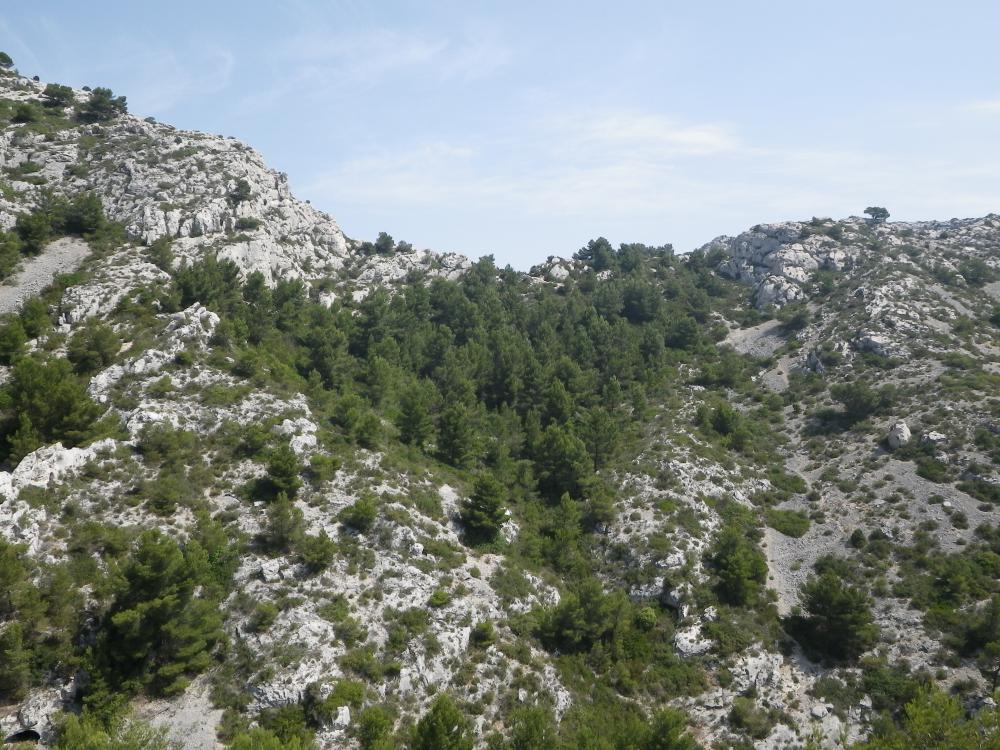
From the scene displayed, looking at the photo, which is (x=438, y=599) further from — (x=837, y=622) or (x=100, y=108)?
(x=100, y=108)

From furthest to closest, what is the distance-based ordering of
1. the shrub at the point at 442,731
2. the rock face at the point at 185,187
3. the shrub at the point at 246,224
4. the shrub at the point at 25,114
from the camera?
the shrub at the point at 246,224
the shrub at the point at 25,114
the rock face at the point at 185,187
the shrub at the point at 442,731

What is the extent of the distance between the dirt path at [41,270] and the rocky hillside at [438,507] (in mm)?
350

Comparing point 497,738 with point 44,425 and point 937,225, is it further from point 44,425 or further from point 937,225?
point 937,225

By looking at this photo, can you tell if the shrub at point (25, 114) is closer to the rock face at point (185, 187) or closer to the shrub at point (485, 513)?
the rock face at point (185, 187)

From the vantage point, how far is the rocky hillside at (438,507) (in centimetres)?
3056

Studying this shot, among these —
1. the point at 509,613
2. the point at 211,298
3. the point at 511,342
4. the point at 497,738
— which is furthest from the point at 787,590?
the point at 211,298

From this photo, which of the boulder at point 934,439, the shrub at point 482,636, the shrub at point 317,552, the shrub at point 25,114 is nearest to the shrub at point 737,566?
the shrub at point 482,636

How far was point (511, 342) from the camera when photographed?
82.0 metres

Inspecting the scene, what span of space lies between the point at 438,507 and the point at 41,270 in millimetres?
53831

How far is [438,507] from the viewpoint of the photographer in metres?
48.9

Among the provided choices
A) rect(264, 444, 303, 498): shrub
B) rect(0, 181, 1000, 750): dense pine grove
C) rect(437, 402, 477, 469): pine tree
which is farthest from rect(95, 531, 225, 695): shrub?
rect(437, 402, 477, 469): pine tree

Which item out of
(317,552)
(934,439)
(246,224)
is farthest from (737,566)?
(246,224)

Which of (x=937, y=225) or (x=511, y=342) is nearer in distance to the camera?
A: (x=511, y=342)

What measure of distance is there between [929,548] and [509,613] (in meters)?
38.6
